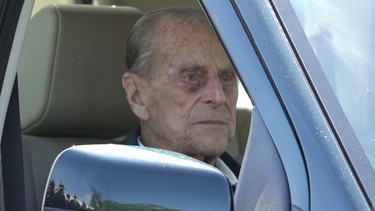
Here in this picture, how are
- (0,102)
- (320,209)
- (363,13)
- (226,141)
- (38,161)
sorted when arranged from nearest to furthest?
1. (320,209)
2. (363,13)
3. (0,102)
4. (226,141)
5. (38,161)

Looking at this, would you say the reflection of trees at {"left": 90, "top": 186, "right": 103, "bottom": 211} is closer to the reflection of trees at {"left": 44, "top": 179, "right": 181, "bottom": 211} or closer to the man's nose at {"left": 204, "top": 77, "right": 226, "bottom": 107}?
the reflection of trees at {"left": 44, "top": 179, "right": 181, "bottom": 211}

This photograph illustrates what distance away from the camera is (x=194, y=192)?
1.85 metres

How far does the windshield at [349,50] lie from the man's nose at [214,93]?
84cm

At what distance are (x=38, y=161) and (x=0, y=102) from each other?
2.55 feet

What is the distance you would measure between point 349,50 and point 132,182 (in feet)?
1.41

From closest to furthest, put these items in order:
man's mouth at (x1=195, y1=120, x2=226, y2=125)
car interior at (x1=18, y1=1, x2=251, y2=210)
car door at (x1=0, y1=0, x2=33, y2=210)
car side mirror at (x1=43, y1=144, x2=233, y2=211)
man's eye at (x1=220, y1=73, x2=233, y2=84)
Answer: car side mirror at (x1=43, y1=144, x2=233, y2=211)
car door at (x1=0, y1=0, x2=33, y2=210)
man's mouth at (x1=195, y1=120, x2=226, y2=125)
man's eye at (x1=220, y1=73, x2=233, y2=84)
car interior at (x1=18, y1=1, x2=251, y2=210)

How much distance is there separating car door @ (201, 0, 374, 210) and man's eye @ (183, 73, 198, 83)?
870mm

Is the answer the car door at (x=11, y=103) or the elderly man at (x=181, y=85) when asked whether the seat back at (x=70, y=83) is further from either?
the car door at (x=11, y=103)

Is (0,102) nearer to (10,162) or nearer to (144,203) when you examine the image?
(10,162)

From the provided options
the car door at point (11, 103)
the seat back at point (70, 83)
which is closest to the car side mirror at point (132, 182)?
the car door at point (11, 103)

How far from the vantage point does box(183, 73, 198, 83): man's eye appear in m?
2.87

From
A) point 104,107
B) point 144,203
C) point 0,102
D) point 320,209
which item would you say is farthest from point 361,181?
point 104,107

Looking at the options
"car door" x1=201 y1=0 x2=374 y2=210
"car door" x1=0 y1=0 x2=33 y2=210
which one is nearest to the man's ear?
"car door" x1=0 y1=0 x2=33 y2=210

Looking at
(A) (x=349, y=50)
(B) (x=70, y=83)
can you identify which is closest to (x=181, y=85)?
(B) (x=70, y=83)
